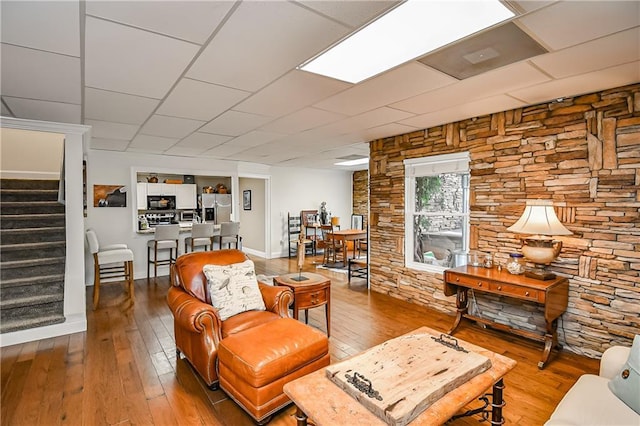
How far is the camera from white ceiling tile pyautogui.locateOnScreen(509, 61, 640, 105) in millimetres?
2361

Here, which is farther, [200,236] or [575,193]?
[200,236]

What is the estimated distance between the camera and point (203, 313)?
7.61 feet

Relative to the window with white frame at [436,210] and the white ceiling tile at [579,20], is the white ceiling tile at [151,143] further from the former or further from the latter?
the white ceiling tile at [579,20]

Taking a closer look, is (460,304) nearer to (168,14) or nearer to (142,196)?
(168,14)

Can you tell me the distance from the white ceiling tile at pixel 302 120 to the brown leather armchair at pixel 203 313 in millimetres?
1565

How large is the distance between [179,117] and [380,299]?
11.5 feet

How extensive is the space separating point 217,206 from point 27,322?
4816mm

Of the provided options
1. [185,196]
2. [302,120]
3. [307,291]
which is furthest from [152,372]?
[185,196]

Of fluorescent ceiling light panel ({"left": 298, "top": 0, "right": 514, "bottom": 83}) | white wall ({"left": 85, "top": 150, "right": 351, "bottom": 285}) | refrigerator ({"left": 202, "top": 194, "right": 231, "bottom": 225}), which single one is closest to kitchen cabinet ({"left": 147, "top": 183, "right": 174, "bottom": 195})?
refrigerator ({"left": 202, "top": 194, "right": 231, "bottom": 225})

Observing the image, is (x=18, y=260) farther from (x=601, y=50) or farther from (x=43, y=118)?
(x=601, y=50)

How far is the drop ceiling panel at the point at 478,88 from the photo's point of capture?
2.38 m

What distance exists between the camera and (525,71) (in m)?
2.36

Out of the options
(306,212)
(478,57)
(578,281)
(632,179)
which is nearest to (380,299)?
(578,281)

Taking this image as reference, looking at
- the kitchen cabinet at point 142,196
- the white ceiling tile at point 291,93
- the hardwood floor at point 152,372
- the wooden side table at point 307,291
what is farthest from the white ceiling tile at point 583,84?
the kitchen cabinet at point 142,196
